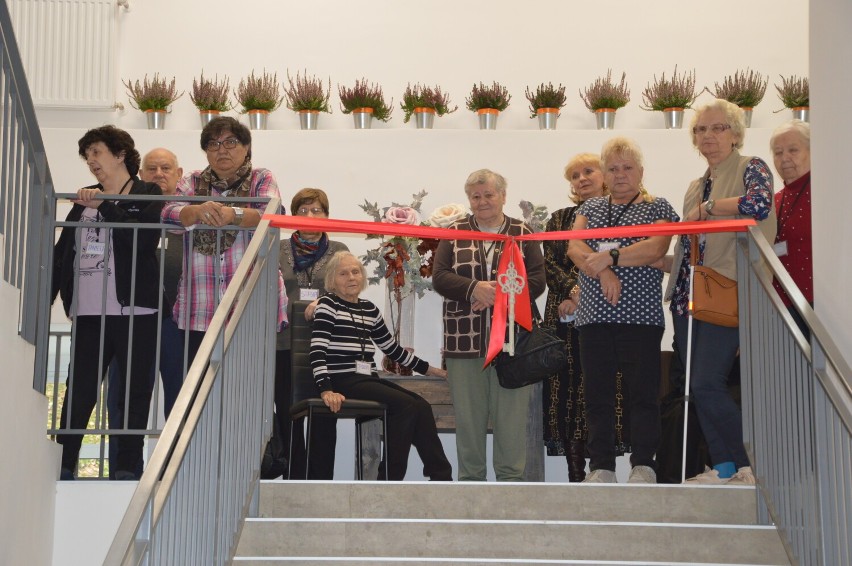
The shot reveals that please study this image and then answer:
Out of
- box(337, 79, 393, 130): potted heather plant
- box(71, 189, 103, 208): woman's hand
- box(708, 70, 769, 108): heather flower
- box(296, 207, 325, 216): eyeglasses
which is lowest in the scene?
box(71, 189, 103, 208): woman's hand

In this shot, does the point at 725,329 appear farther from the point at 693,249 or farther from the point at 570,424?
the point at 570,424

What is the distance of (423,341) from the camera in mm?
7312

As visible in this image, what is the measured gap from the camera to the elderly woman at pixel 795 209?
4602mm

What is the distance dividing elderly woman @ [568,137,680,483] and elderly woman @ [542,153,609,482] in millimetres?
721

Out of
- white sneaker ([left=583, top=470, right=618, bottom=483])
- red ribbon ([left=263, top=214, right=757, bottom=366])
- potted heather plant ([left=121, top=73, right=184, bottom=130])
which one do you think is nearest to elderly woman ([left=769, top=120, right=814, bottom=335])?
red ribbon ([left=263, top=214, right=757, bottom=366])

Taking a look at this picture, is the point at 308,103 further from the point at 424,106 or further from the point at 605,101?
the point at 605,101

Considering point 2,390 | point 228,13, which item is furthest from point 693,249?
point 228,13

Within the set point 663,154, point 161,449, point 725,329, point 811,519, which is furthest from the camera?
point 663,154

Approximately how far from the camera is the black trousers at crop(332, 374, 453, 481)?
5.26 meters

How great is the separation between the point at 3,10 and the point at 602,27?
568 centimetres

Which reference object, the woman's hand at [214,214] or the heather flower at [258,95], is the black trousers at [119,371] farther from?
the heather flower at [258,95]

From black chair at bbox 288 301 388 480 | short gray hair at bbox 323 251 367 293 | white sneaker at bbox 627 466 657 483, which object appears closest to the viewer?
white sneaker at bbox 627 466 657 483

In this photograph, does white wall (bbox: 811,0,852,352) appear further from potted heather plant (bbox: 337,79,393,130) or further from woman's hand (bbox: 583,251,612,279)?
potted heather plant (bbox: 337,79,393,130)

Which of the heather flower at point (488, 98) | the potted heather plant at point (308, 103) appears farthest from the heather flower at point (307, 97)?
the heather flower at point (488, 98)
